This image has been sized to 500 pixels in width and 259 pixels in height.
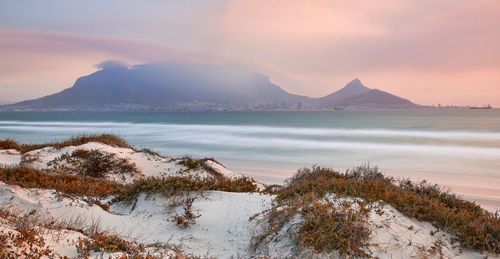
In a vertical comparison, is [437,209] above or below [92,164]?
above

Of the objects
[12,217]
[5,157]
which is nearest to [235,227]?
[12,217]

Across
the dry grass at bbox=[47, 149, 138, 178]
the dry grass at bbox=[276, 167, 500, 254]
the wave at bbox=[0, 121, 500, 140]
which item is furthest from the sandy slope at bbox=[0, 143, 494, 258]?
the wave at bbox=[0, 121, 500, 140]

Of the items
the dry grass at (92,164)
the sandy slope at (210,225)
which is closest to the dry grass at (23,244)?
the sandy slope at (210,225)

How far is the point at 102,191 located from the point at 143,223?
2.46 meters

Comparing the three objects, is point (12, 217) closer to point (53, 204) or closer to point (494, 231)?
point (53, 204)

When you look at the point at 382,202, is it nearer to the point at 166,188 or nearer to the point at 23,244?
the point at 166,188

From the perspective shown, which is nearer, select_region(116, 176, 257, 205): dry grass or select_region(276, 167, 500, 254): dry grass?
select_region(276, 167, 500, 254): dry grass

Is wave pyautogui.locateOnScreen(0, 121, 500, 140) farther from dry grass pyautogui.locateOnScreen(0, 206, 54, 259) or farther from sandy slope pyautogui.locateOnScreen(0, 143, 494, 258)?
dry grass pyautogui.locateOnScreen(0, 206, 54, 259)

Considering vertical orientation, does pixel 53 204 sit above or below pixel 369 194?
below

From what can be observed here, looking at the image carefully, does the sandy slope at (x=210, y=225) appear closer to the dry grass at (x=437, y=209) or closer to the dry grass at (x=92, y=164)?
the dry grass at (x=437, y=209)

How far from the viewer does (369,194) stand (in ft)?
18.2

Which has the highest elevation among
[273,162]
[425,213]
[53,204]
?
[425,213]

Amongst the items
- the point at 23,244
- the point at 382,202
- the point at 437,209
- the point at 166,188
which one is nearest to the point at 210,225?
the point at 166,188

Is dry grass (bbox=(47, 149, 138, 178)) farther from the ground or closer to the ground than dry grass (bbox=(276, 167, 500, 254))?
closer to the ground
